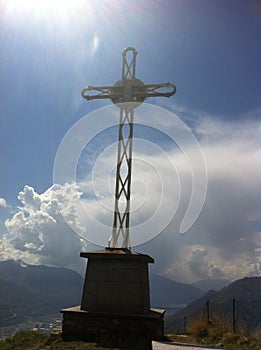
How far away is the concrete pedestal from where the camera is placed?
36.6 feet

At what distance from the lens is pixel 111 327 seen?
11297 millimetres

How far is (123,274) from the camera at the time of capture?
1227cm

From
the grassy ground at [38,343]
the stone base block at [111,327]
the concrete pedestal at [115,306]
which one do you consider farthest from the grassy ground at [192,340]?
the concrete pedestal at [115,306]

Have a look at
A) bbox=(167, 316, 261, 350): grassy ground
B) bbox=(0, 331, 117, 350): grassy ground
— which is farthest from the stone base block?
bbox=(167, 316, 261, 350): grassy ground

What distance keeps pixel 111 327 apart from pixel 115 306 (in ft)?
2.55

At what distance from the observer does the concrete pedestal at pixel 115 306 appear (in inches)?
439

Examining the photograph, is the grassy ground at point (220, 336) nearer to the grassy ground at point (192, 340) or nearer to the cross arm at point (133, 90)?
the grassy ground at point (192, 340)

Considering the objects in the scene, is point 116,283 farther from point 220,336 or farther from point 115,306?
point 220,336

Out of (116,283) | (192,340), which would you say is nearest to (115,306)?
(116,283)

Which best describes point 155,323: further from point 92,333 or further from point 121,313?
point 92,333

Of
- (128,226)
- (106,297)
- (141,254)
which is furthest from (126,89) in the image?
(106,297)

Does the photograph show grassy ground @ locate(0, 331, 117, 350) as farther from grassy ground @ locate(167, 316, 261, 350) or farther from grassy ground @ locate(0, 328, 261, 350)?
grassy ground @ locate(167, 316, 261, 350)

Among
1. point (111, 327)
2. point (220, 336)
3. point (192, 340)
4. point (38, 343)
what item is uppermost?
point (111, 327)

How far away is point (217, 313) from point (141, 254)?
526 cm
